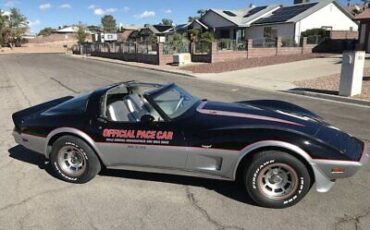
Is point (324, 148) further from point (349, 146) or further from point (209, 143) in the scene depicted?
point (209, 143)

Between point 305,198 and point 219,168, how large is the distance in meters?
1.05

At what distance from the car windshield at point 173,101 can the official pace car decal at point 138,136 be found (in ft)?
0.90

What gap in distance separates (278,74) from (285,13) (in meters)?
25.1

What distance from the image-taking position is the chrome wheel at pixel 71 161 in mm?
5117

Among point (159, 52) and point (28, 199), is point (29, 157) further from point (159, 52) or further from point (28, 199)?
point (159, 52)

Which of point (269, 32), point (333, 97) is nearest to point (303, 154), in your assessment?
point (333, 97)

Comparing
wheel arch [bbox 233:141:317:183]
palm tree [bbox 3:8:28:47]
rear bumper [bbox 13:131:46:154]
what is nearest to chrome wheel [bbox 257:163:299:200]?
wheel arch [bbox 233:141:317:183]

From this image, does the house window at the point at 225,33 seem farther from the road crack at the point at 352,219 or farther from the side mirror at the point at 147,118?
the road crack at the point at 352,219

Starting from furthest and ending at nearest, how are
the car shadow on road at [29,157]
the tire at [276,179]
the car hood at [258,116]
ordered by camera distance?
1. the car shadow on road at [29,157]
2. the car hood at [258,116]
3. the tire at [276,179]

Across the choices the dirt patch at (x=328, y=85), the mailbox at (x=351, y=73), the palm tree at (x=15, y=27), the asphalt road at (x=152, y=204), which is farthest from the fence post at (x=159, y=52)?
the palm tree at (x=15, y=27)

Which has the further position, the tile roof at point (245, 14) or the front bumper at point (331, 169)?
the tile roof at point (245, 14)

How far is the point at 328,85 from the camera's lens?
571 inches

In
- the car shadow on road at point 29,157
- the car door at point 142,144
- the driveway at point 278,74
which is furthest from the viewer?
the driveway at point 278,74

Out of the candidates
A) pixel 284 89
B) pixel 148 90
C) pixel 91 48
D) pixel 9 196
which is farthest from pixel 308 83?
pixel 91 48
